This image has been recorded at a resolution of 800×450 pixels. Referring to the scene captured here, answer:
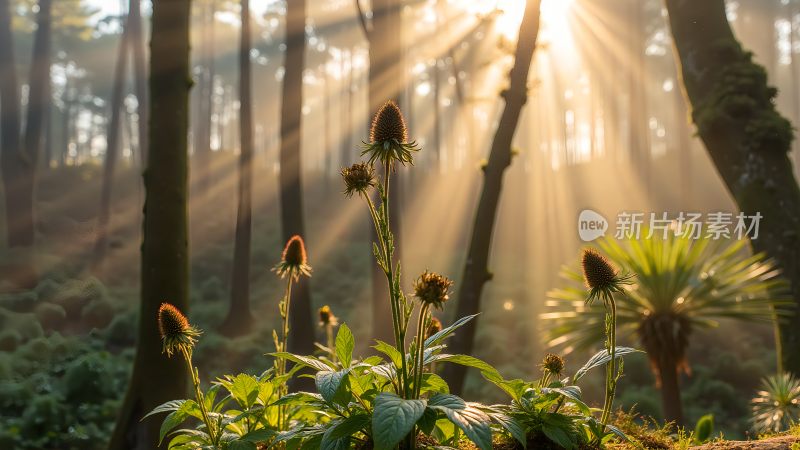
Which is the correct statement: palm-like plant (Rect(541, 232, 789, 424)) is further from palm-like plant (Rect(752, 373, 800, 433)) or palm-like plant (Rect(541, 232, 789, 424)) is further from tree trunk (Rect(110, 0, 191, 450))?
tree trunk (Rect(110, 0, 191, 450))

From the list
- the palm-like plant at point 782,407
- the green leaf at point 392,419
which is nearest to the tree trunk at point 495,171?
the palm-like plant at point 782,407

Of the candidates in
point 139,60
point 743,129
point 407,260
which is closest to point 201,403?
point 743,129

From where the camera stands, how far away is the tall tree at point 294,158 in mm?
11797

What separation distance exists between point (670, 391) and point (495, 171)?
130 inches

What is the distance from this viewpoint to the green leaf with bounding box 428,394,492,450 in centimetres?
201

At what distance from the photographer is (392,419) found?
2.01 meters

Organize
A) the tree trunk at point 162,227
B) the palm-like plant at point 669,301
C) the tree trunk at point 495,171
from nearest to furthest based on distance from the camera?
1. the tree trunk at point 162,227
2. the tree trunk at point 495,171
3. the palm-like plant at point 669,301

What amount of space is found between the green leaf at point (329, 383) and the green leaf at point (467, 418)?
1.11ft

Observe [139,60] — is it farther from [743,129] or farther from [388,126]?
[388,126]

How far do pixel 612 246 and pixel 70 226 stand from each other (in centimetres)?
2459

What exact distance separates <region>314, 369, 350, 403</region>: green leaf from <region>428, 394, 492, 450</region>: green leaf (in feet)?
1.11

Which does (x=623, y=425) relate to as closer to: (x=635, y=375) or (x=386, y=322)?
(x=386, y=322)
